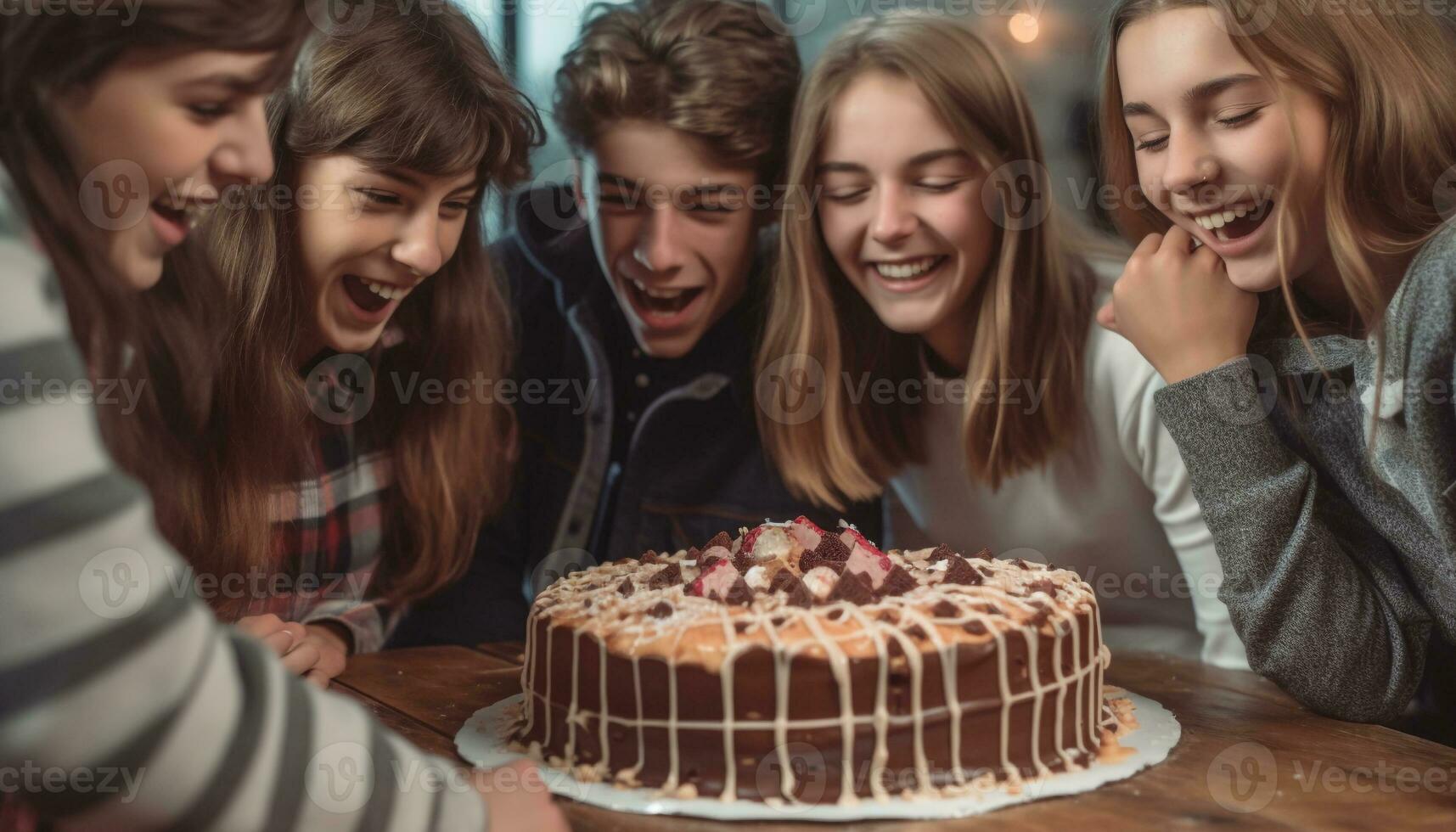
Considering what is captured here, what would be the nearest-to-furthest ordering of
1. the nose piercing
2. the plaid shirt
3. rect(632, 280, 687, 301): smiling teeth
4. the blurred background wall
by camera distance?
1. the nose piercing
2. the plaid shirt
3. rect(632, 280, 687, 301): smiling teeth
4. the blurred background wall

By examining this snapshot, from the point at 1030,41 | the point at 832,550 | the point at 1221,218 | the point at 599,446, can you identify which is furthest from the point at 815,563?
the point at 1030,41

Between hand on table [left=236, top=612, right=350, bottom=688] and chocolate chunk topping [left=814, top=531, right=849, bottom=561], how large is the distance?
782 mm

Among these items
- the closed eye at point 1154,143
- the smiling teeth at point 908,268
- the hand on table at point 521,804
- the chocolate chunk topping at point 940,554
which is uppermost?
the closed eye at point 1154,143

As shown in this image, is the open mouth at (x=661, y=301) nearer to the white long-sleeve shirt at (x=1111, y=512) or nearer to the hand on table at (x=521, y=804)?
the white long-sleeve shirt at (x=1111, y=512)

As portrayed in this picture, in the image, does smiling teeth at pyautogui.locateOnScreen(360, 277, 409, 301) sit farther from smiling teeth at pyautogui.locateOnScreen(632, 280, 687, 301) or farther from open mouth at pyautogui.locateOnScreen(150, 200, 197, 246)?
open mouth at pyautogui.locateOnScreen(150, 200, 197, 246)

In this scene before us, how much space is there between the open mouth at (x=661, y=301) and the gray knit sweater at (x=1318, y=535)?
1.01 m

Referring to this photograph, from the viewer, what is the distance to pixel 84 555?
875 millimetres

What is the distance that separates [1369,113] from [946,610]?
2.90 ft

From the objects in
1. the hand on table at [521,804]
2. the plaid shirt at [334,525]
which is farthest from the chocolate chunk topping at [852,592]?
the plaid shirt at [334,525]

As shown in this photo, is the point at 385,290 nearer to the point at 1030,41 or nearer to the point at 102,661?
the point at 102,661

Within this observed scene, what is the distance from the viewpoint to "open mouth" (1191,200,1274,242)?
176cm

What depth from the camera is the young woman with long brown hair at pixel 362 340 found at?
6.21 feet

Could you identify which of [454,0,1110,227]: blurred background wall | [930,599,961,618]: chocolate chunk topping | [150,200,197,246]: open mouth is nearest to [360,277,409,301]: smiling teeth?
[150,200,197,246]: open mouth

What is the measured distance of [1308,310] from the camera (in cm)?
184
